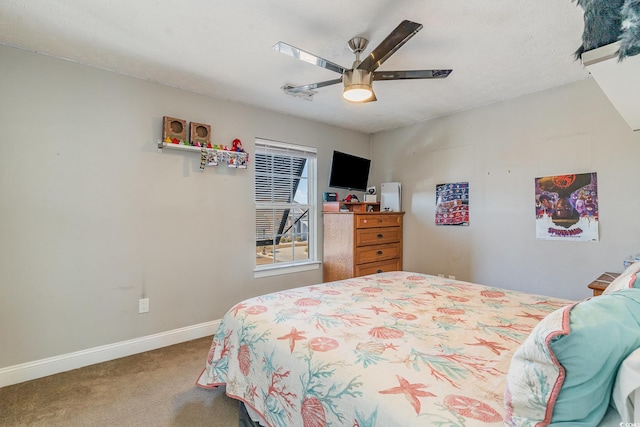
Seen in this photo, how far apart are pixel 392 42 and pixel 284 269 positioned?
2595mm

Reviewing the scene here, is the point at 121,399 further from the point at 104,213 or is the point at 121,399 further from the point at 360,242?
the point at 360,242

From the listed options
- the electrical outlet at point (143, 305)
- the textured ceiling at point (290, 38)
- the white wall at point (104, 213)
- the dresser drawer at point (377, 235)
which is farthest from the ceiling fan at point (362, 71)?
the electrical outlet at point (143, 305)

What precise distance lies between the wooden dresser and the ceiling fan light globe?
1.66 m

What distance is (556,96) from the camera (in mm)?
2688

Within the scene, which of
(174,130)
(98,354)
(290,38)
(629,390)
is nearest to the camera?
(629,390)

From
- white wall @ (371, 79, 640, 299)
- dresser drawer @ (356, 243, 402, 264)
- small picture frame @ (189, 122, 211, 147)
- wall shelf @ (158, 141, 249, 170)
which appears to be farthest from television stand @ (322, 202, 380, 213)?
small picture frame @ (189, 122, 211, 147)

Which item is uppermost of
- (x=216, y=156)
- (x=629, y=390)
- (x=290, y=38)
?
(x=290, y=38)

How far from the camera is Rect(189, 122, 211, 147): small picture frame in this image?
274 centimetres

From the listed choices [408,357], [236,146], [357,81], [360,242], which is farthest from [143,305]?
[357,81]

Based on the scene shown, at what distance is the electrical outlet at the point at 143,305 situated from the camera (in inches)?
99.0

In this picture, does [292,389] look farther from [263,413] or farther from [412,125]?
[412,125]

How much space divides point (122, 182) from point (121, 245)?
53 centimetres

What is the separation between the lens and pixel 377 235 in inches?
142

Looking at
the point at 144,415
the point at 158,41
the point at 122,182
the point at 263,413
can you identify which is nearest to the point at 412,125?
the point at 158,41
